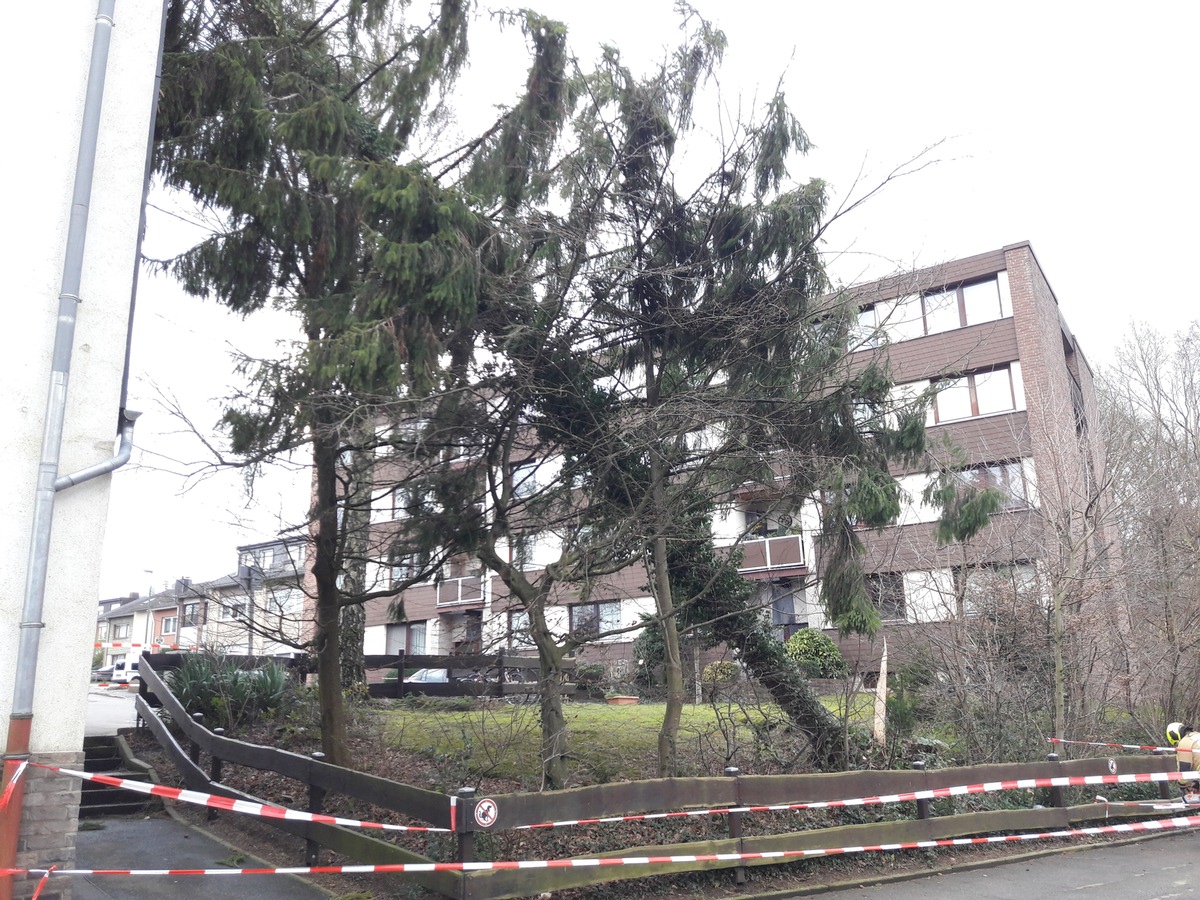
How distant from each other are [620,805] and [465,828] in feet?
5.40

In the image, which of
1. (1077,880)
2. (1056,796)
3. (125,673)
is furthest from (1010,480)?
(125,673)

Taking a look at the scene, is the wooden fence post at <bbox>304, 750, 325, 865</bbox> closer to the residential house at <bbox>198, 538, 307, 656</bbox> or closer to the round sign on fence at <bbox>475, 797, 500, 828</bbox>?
the residential house at <bbox>198, 538, 307, 656</bbox>

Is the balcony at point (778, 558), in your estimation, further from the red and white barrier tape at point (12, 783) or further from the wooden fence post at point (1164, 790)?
the red and white barrier tape at point (12, 783)

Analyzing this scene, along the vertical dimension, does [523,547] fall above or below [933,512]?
below

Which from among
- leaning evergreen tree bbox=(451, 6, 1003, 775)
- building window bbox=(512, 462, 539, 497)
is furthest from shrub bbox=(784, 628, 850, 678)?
building window bbox=(512, 462, 539, 497)

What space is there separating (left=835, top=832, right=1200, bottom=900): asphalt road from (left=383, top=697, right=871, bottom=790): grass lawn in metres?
2.57

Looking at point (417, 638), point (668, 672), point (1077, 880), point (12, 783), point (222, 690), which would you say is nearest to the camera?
point (12, 783)

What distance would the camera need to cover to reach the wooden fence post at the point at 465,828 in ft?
21.1

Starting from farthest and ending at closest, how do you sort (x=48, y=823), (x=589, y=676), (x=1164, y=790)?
→ (x=589, y=676) < (x=1164, y=790) < (x=48, y=823)

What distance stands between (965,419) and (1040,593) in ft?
44.2

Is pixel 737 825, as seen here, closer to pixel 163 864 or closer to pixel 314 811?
pixel 314 811

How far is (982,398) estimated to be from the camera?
26.7 meters

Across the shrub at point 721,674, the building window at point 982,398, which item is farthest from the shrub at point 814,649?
the shrub at point 721,674

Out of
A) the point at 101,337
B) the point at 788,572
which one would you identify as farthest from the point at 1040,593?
the point at 788,572
